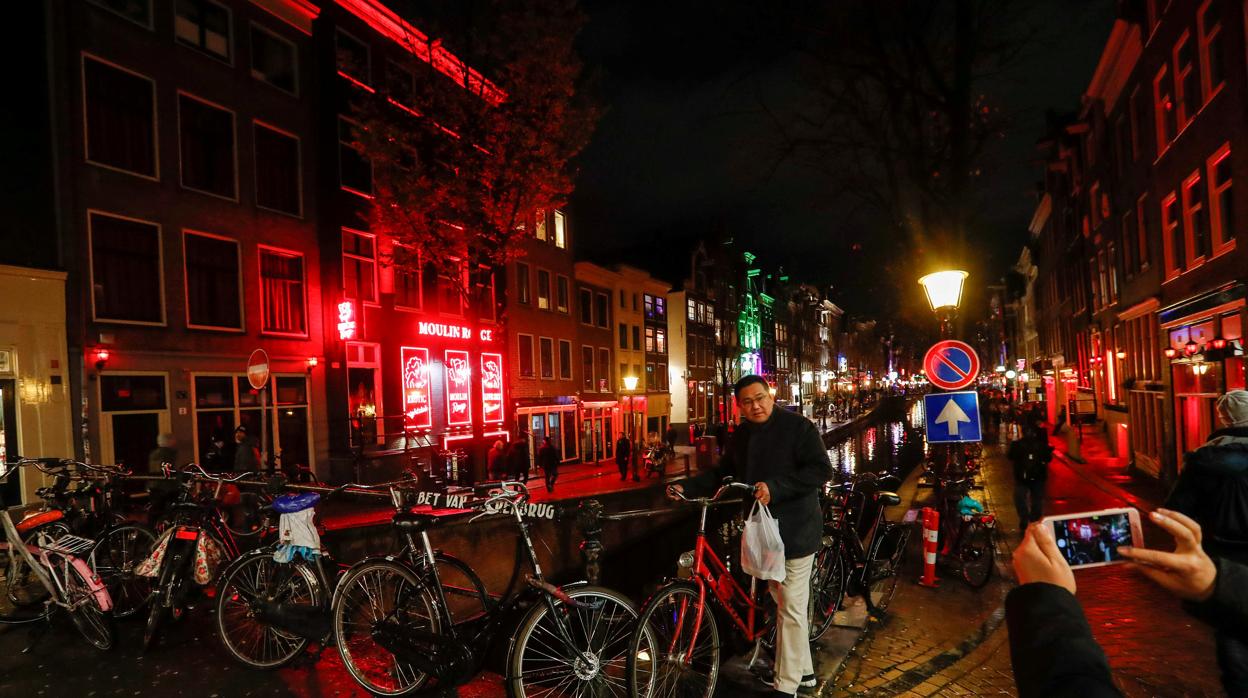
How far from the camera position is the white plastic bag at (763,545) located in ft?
13.9

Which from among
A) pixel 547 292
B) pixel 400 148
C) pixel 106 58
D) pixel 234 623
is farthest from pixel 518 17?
pixel 234 623

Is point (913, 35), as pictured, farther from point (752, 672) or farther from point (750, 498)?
point (752, 672)

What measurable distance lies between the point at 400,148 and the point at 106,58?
21.5 feet

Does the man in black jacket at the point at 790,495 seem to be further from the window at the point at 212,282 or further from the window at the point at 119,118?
the window at the point at 119,118

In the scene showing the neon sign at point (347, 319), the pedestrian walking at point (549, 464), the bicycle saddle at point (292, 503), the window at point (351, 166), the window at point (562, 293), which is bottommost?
the pedestrian walking at point (549, 464)

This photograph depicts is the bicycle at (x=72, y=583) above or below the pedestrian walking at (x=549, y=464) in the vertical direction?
above

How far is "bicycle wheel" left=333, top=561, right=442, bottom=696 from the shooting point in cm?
434

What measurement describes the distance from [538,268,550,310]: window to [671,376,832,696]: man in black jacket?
1038 inches

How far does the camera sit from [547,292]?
3108 centimetres

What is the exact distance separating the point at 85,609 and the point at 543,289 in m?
26.1

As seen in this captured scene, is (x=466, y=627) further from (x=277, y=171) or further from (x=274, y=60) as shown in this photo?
(x=274, y=60)

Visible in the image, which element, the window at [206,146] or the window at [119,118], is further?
the window at [206,146]

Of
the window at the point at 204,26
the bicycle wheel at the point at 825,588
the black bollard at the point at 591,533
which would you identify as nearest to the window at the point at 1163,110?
the bicycle wheel at the point at 825,588

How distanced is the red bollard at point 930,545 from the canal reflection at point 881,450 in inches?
518
